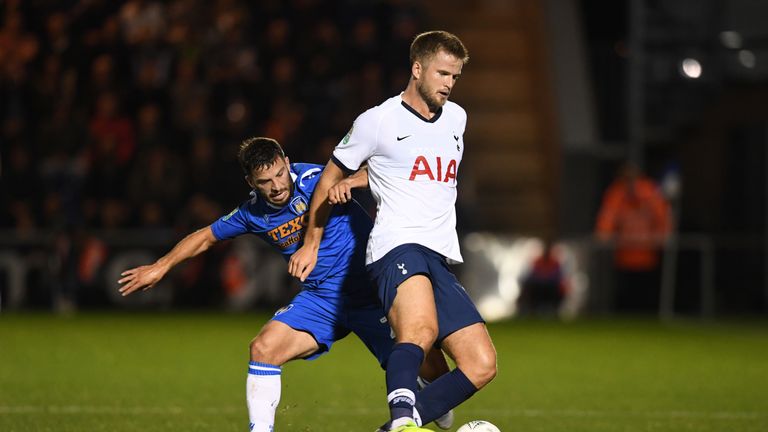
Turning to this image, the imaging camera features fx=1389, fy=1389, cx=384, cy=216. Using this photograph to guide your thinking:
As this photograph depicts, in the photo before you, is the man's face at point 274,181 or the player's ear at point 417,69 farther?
the man's face at point 274,181

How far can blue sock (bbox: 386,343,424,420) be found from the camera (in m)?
5.75

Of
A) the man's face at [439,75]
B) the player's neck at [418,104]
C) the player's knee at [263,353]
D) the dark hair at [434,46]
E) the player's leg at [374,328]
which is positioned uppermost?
the dark hair at [434,46]

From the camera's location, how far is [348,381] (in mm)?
10008

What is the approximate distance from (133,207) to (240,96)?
2064 millimetres

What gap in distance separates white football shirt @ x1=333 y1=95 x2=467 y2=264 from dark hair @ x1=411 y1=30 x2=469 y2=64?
270 millimetres

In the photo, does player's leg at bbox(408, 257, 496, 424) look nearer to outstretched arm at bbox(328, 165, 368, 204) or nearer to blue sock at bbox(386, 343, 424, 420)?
blue sock at bbox(386, 343, 424, 420)

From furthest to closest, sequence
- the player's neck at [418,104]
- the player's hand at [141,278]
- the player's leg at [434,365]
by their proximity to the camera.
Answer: the player's leg at [434,365] → the player's hand at [141,278] → the player's neck at [418,104]

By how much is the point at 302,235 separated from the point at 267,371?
0.71 metres

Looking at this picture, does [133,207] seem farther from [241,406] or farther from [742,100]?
[241,406]

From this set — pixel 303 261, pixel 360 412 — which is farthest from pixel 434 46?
pixel 360 412

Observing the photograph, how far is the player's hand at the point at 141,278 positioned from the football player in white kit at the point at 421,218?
0.69 meters

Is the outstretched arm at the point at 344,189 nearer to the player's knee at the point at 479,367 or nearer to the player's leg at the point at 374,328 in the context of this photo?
the player's leg at the point at 374,328

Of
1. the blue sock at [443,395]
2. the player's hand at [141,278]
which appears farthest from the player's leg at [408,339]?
the player's hand at [141,278]

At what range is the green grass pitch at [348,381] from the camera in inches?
304
